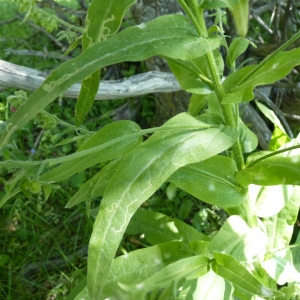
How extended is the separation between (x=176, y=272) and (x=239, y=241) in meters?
0.27

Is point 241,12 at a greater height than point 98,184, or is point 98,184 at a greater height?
point 241,12

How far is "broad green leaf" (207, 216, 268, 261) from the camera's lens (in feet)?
3.85

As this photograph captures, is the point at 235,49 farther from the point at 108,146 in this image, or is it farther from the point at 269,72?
the point at 108,146

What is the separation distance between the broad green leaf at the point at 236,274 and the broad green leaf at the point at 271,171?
0.69ft

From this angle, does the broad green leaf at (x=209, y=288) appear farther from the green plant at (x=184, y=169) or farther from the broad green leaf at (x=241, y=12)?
the broad green leaf at (x=241, y=12)

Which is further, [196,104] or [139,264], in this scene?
[196,104]

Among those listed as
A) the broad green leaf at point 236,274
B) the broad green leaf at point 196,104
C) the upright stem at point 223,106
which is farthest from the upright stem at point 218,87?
the broad green leaf at point 196,104

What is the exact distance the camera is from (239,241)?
47.1 inches

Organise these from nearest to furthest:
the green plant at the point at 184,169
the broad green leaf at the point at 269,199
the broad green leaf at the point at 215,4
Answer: the green plant at the point at 184,169
the broad green leaf at the point at 215,4
the broad green leaf at the point at 269,199

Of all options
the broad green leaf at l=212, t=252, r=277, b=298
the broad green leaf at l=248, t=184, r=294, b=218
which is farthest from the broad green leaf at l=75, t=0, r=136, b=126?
the broad green leaf at l=248, t=184, r=294, b=218

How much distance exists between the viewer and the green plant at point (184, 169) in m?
0.84

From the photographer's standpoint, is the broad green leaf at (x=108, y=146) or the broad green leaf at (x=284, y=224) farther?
the broad green leaf at (x=284, y=224)

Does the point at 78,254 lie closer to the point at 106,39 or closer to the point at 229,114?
the point at 229,114

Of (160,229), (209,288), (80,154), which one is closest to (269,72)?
(80,154)
